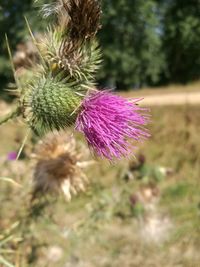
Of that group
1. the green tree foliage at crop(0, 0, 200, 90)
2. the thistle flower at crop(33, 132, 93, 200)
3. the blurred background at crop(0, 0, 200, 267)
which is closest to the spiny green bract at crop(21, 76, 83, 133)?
the blurred background at crop(0, 0, 200, 267)

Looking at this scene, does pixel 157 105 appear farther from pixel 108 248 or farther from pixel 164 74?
pixel 164 74

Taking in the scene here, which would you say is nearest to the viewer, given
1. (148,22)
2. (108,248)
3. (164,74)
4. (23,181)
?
(23,181)

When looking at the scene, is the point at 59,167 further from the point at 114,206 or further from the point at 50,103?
the point at 114,206

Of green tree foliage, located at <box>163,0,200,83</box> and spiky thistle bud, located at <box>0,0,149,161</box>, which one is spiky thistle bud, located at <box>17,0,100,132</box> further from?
green tree foliage, located at <box>163,0,200,83</box>

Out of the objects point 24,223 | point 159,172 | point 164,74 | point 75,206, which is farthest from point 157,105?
point 164,74

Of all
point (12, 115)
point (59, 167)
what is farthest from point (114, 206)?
point (12, 115)
